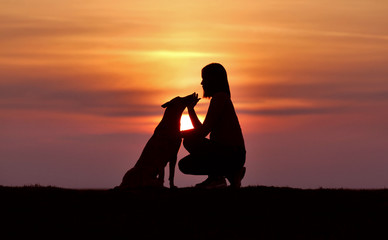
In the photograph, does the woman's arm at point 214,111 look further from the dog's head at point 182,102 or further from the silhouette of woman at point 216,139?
the dog's head at point 182,102

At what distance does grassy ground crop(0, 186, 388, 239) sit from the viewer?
10.6 metres

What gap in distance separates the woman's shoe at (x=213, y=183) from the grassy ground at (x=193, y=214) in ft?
1.58

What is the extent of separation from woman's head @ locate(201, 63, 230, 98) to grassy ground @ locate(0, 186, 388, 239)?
1671mm

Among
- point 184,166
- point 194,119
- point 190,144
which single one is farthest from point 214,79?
point 184,166

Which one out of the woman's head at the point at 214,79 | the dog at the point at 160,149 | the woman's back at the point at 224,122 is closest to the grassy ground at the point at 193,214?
the dog at the point at 160,149

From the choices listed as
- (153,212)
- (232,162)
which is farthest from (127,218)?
(232,162)

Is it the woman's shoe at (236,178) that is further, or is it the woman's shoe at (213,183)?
the woman's shoe at (213,183)

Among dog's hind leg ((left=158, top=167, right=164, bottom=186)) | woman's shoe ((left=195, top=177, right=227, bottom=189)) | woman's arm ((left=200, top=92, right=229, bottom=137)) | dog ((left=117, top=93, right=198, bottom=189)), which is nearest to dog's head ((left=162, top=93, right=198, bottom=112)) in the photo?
dog ((left=117, top=93, right=198, bottom=189))

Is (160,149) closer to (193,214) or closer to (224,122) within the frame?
(224,122)

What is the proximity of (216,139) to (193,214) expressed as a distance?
78.8 inches

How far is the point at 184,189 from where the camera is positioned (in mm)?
13039

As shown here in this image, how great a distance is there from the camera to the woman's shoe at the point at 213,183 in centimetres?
1345

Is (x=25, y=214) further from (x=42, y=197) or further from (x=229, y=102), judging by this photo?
(x=229, y=102)

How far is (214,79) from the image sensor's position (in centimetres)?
1274
